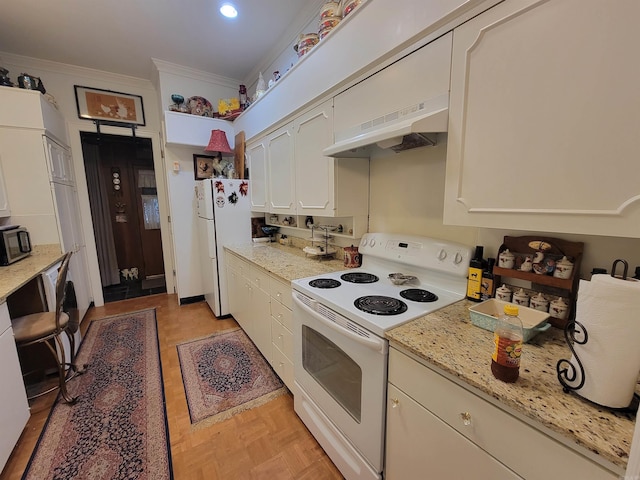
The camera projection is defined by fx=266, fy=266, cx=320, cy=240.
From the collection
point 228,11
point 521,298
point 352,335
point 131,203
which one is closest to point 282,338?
point 352,335

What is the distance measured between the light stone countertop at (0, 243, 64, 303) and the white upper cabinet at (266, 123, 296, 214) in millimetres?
1740

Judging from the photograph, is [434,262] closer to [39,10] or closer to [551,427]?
[551,427]

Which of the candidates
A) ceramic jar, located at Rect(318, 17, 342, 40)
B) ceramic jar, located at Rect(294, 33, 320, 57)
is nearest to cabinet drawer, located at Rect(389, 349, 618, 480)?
→ ceramic jar, located at Rect(318, 17, 342, 40)

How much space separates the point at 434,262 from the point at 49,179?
10.9ft

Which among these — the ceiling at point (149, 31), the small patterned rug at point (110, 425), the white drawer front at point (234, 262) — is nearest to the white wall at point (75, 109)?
the ceiling at point (149, 31)

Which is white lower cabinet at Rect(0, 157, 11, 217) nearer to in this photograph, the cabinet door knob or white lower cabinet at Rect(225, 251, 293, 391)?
white lower cabinet at Rect(225, 251, 293, 391)

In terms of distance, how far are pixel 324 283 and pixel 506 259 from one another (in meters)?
0.89

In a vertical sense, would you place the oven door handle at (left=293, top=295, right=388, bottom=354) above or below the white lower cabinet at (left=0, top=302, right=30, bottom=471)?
above

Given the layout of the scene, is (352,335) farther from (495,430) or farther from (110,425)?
(110,425)

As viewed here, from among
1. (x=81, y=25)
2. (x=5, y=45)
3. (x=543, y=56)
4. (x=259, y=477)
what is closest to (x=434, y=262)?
(x=543, y=56)

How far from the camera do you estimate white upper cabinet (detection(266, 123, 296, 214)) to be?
2.20 metres

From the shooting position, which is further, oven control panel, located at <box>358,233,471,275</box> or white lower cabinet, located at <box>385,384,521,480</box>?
oven control panel, located at <box>358,233,471,275</box>

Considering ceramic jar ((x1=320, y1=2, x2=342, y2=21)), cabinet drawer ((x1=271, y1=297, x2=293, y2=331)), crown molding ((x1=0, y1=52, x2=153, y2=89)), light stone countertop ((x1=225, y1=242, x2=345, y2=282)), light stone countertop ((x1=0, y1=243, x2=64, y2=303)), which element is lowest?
cabinet drawer ((x1=271, y1=297, x2=293, y2=331))

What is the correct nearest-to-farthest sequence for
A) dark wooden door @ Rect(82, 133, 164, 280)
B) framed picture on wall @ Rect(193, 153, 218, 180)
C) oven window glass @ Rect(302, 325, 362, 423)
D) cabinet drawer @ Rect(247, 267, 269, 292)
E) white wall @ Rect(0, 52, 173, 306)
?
1. oven window glass @ Rect(302, 325, 362, 423)
2. cabinet drawer @ Rect(247, 267, 269, 292)
3. white wall @ Rect(0, 52, 173, 306)
4. framed picture on wall @ Rect(193, 153, 218, 180)
5. dark wooden door @ Rect(82, 133, 164, 280)
